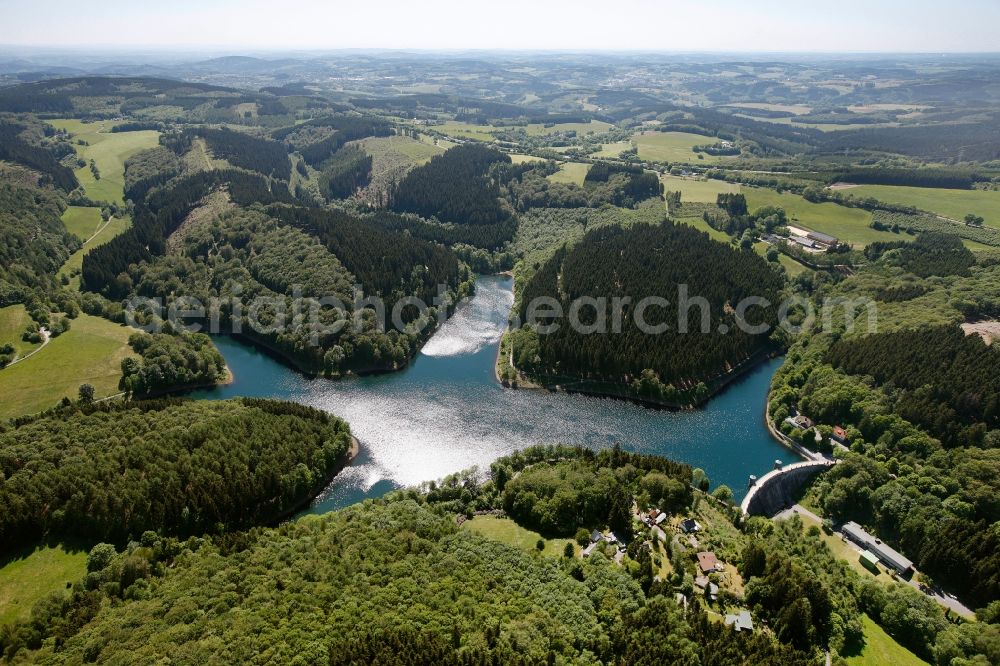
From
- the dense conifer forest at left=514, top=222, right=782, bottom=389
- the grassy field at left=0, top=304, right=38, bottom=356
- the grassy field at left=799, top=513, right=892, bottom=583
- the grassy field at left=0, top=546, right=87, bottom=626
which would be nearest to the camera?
the grassy field at left=0, top=546, right=87, bottom=626

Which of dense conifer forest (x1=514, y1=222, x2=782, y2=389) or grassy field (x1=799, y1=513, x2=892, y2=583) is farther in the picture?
dense conifer forest (x1=514, y1=222, x2=782, y2=389)

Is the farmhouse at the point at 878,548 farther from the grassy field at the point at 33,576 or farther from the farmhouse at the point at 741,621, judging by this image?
the grassy field at the point at 33,576

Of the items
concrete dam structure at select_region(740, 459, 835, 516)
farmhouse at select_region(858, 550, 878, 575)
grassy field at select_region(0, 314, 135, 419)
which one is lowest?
farmhouse at select_region(858, 550, 878, 575)

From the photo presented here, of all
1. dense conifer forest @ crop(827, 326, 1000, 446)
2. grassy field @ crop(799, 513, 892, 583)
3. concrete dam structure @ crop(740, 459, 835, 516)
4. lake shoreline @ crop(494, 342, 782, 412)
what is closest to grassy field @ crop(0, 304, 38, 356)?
lake shoreline @ crop(494, 342, 782, 412)

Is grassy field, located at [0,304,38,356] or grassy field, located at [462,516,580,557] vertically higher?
grassy field, located at [0,304,38,356]

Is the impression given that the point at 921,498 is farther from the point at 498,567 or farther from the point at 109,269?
the point at 109,269

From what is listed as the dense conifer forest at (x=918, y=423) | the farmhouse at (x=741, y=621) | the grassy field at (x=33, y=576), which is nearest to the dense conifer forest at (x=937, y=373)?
the dense conifer forest at (x=918, y=423)

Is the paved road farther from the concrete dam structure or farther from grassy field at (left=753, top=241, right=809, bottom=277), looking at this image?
grassy field at (left=753, top=241, right=809, bottom=277)
